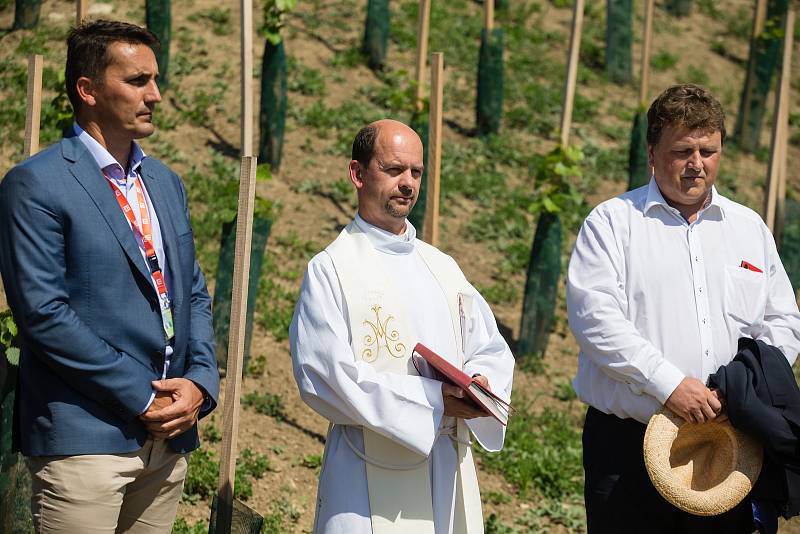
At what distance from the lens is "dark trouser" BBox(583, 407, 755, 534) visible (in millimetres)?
3936

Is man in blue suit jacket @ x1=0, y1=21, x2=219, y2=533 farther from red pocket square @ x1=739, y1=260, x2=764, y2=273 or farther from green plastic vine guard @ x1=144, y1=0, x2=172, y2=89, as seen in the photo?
green plastic vine guard @ x1=144, y1=0, x2=172, y2=89

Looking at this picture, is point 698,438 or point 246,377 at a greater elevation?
point 698,438

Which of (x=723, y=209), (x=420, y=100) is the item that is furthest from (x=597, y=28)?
(x=723, y=209)

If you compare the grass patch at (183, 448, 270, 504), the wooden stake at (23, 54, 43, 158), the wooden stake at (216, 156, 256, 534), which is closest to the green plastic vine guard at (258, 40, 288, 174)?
the grass patch at (183, 448, 270, 504)

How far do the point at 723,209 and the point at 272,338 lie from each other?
10.5 feet

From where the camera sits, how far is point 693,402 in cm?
376

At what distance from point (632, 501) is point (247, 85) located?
2128 mm

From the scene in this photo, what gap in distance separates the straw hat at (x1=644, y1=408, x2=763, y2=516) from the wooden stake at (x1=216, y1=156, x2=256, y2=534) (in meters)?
1.41

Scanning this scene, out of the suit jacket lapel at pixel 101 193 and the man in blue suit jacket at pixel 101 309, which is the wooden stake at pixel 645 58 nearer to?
the man in blue suit jacket at pixel 101 309

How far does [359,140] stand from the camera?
365 centimetres

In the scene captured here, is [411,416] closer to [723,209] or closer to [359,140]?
[359,140]

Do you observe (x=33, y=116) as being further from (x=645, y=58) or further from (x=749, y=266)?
(x=645, y=58)

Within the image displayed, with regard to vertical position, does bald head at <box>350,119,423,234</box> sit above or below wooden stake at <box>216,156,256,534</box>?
above

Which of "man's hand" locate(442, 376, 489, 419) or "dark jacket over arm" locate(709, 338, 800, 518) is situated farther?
"dark jacket over arm" locate(709, 338, 800, 518)
